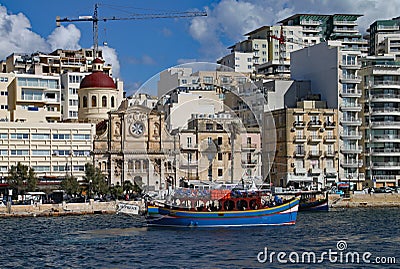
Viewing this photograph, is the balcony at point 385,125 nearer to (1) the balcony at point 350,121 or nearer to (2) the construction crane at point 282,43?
(1) the balcony at point 350,121

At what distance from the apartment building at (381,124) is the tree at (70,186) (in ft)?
142

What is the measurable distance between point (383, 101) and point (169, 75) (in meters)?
30.4

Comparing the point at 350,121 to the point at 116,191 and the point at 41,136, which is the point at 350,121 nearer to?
the point at 116,191

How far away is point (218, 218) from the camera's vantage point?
71.3 metres

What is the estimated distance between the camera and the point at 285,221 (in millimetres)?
73125

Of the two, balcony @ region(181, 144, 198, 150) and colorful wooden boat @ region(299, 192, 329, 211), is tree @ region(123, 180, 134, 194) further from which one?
colorful wooden boat @ region(299, 192, 329, 211)

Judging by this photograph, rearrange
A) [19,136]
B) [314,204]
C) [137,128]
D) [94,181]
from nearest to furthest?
[314,204] < [94,181] < [19,136] < [137,128]

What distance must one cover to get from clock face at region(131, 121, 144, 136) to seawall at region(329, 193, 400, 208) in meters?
27.5

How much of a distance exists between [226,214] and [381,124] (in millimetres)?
49967

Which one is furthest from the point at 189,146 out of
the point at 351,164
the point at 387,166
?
the point at 387,166

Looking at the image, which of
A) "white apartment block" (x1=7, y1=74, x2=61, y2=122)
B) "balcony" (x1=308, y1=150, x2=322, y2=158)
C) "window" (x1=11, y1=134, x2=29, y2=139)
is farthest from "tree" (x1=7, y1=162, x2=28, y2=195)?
"balcony" (x1=308, y1=150, x2=322, y2=158)

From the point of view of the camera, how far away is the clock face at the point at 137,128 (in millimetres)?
111375

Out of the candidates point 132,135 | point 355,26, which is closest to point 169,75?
point 132,135

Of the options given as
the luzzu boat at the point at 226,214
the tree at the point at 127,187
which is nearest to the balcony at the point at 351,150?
the tree at the point at 127,187
